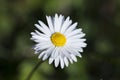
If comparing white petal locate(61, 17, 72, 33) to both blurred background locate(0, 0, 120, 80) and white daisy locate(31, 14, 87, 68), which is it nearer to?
white daisy locate(31, 14, 87, 68)

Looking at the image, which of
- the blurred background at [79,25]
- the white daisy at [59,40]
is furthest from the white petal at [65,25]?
the blurred background at [79,25]

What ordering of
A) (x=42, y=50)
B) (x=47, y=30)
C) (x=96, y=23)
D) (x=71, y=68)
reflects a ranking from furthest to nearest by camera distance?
1. (x=96, y=23)
2. (x=71, y=68)
3. (x=47, y=30)
4. (x=42, y=50)

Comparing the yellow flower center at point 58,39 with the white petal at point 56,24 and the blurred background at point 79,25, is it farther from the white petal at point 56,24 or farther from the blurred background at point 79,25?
the blurred background at point 79,25

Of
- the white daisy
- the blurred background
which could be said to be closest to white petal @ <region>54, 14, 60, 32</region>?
the white daisy

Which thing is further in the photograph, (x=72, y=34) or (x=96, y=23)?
(x=96, y=23)

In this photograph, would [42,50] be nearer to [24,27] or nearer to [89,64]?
[89,64]

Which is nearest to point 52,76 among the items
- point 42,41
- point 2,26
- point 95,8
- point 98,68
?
point 98,68
